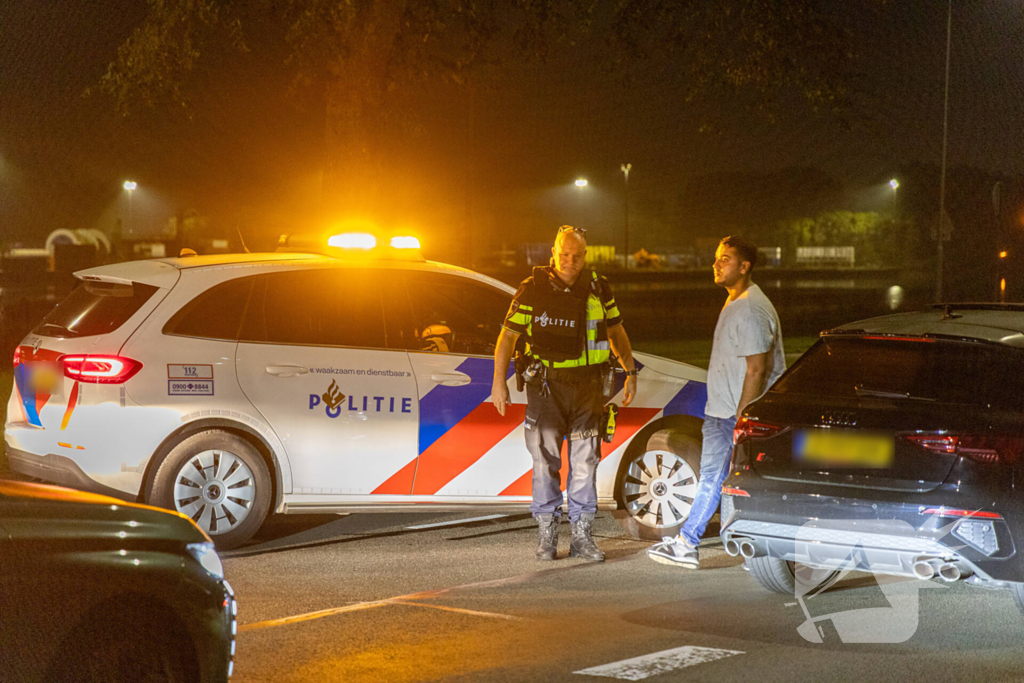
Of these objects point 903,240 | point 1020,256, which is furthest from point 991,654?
point 903,240

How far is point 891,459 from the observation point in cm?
536

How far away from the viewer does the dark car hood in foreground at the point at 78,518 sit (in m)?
3.17

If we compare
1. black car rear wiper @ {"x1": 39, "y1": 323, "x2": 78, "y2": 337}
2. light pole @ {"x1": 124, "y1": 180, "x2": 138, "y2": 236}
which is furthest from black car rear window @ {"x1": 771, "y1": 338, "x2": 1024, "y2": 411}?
light pole @ {"x1": 124, "y1": 180, "x2": 138, "y2": 236}

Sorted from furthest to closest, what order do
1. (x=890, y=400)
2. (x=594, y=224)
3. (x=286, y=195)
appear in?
1. (x=594, y=224)
2. (x=286, y=195)
3. (x=890, y=400)

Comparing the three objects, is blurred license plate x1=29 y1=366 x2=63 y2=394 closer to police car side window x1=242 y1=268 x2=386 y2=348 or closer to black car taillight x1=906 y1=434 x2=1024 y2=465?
police car side window x1=242 y1=268 x2=386 y2=348

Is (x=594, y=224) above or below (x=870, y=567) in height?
above

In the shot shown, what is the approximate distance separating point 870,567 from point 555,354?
2190mm

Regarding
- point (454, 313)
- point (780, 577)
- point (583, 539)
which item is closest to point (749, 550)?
point (780, 577)

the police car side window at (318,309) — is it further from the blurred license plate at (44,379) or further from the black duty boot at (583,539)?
the black duty boot at (583,539)

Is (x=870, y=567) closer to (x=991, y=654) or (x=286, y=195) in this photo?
(x=991, y=654)

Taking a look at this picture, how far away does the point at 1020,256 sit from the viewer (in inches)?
949

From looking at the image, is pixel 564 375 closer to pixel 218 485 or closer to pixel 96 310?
pixel 218 485

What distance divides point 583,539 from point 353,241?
235cm

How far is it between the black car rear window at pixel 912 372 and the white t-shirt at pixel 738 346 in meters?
0.55
